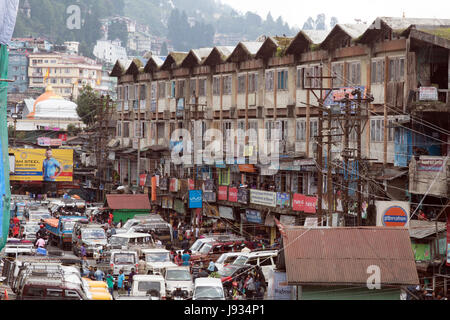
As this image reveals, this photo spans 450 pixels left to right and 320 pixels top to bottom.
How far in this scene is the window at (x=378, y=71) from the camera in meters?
38.9

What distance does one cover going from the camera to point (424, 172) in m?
33.3

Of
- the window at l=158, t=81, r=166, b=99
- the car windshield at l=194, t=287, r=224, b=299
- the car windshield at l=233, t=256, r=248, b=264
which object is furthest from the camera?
the window at l=158, t=81, r=166, b=99

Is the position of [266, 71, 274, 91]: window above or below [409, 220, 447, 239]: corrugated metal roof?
above

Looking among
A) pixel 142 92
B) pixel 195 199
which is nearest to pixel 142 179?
pixel 142 92

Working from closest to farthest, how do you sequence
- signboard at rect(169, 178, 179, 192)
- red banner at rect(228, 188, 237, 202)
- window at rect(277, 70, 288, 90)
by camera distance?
window at rect(277, 70, 288, 90) < red banner at rect(228, 188, 237, 202) < signboard at rect(169, 178, 179, 192)

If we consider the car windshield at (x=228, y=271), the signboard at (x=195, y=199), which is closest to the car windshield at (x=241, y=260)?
the car windshield at (x=228, y=271)

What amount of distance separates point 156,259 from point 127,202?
1991 cm

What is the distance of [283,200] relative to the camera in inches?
1736

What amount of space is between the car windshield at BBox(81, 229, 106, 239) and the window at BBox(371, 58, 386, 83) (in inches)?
554

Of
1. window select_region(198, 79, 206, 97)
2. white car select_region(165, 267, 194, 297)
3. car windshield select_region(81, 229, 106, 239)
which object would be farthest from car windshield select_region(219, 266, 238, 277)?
window select_region(198, 79, 206, 97)

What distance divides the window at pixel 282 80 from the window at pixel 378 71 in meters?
8.18

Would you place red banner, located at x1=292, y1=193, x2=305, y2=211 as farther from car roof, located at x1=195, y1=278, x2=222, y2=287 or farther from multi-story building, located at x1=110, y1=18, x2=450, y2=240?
car roof, located at x1=195, y1=278, x2=222, y2=287

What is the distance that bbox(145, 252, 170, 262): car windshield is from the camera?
116 ft

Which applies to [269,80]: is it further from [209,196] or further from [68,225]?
[68,225]
